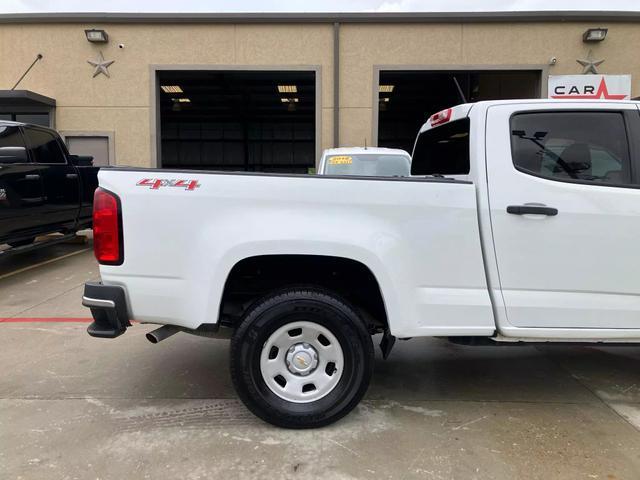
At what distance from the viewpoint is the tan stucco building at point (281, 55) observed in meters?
12.2

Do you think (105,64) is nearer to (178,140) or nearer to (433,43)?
(433,43)

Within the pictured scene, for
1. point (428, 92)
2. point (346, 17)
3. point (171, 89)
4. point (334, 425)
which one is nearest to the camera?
point (334, 425)

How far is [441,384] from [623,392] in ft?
4.27

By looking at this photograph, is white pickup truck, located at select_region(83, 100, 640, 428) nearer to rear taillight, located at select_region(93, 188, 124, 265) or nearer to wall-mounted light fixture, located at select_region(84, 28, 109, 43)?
rear taillight, located at select_region(93, 188, 124, 265)

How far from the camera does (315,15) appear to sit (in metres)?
12.0

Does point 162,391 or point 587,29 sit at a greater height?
point 587,29

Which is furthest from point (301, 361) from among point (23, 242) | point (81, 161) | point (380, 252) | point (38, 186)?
point (81, 161)

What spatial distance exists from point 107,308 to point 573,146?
3037mm

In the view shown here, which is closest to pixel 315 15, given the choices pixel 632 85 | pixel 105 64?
pixel 105 64

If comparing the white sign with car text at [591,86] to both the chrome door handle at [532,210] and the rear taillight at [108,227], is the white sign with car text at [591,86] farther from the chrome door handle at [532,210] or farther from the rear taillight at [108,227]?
the rear taillight at [108,227]

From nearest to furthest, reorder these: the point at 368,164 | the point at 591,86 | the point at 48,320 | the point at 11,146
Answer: the point at 48,320 < the point at 11,146 < the point at 368,164 < the point at 591,86

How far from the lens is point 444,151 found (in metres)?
3.93

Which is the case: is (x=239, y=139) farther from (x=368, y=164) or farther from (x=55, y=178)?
(x=368, y=164)

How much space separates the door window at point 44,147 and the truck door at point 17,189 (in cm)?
28
